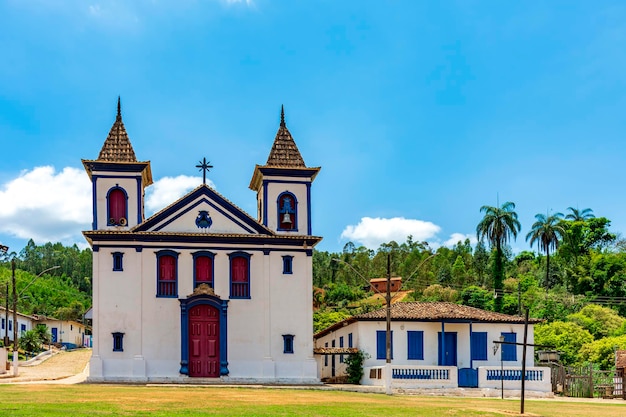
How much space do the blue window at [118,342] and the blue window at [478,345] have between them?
1724 cm

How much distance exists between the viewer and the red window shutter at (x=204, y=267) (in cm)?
4344

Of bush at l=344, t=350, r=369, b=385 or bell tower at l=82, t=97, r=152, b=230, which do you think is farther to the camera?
bush at l=344, t=350, r=369, b=385

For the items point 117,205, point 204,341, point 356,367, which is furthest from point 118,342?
point 356,367

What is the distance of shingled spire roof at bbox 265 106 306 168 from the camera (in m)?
45.8

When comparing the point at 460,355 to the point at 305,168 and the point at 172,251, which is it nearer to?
the point at 305,168

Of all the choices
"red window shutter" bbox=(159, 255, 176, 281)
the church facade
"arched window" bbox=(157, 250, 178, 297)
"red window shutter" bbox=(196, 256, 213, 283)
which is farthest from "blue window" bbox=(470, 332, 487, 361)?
"red window shutter" bbox=(159, 255, 176, 281)

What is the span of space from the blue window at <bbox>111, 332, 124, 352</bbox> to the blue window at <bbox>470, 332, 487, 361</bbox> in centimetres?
1724

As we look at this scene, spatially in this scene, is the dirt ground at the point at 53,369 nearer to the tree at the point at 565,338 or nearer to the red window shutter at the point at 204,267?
the red window shutter at the point at 204,267

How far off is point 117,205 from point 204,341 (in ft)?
25.7

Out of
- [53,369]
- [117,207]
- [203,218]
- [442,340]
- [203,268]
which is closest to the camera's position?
[203,268]

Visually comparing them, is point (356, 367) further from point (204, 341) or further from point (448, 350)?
point (204, 341)

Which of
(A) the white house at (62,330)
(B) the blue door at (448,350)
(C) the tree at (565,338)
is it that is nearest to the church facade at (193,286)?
(B) the blue door at (448,350)

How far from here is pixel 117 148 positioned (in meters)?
44.6

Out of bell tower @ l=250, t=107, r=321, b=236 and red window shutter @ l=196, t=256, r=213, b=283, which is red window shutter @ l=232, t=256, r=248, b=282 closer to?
red window shutter @ l=196, t=256, r=213, b=283
